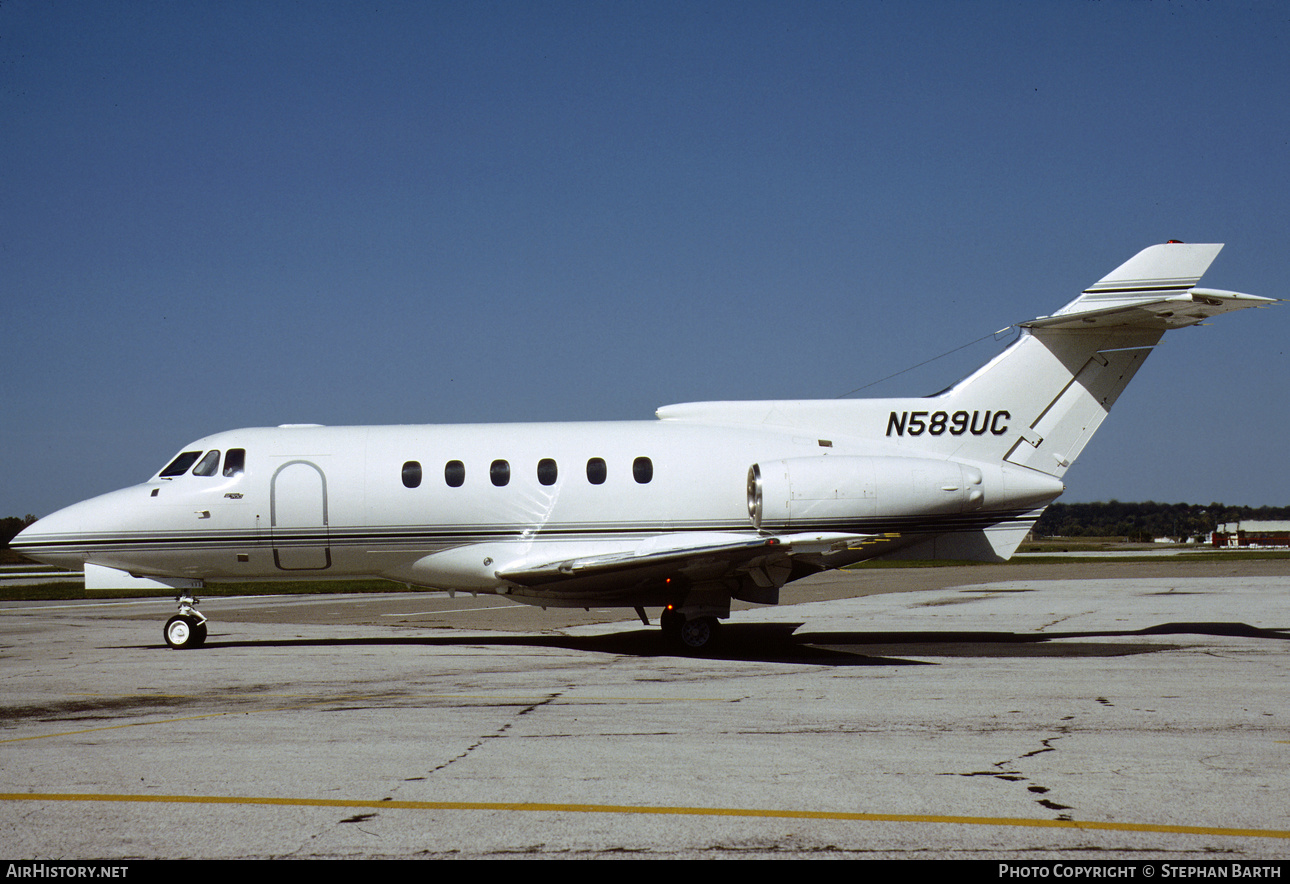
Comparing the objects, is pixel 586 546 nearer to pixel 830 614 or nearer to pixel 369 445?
pixel 369 445

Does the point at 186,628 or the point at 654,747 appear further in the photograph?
the point at 186,628

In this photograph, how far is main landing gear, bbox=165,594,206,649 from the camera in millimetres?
16312

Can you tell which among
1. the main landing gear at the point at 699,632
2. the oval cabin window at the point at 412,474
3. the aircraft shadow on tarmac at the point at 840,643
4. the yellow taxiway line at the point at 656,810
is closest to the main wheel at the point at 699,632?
the main landing gear at the point at 699,632

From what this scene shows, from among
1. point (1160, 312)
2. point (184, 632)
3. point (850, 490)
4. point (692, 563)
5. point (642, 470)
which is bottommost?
point (184, 632)

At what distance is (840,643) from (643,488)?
159 inches

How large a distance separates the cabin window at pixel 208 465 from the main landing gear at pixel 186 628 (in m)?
2.08

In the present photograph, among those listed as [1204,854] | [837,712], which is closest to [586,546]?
[837,712]

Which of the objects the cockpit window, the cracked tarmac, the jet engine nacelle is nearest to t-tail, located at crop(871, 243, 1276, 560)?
the jet engine nacelle

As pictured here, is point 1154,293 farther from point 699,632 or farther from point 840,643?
point 699,632

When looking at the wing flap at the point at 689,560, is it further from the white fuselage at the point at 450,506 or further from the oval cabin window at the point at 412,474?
the oval cabin window at the point at 412,474

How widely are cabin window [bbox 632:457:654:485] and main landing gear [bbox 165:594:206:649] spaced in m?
7.33

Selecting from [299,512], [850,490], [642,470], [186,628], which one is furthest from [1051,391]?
[186,628]

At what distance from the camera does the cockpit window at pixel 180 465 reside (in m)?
16.2

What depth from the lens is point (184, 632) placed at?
16.4m
